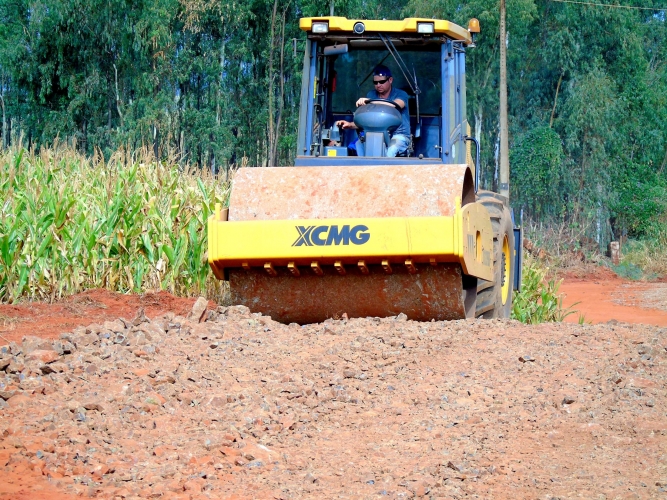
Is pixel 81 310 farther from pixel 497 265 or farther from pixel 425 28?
pixel 425 28

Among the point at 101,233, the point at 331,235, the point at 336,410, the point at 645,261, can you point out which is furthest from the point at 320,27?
the point at 645,261

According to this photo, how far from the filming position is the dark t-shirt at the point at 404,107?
796cm

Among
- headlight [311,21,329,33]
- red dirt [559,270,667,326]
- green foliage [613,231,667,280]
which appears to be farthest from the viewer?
green foliage [613,231,667,280]

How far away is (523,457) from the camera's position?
13.8 ft

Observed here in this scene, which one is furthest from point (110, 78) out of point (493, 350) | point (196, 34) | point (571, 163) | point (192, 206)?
point (493, 350)

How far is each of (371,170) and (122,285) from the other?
3.42 m

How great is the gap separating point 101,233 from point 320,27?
2.91m

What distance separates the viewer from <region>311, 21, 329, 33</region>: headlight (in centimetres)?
809

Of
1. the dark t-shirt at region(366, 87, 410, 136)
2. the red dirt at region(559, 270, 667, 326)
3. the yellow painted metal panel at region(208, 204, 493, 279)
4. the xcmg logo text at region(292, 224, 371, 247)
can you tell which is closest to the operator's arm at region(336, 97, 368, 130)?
the dark t-shirt at region(366, 87, 410, 136)

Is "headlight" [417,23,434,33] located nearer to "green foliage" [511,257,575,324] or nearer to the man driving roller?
the man driving roller

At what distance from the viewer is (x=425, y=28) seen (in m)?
7.94

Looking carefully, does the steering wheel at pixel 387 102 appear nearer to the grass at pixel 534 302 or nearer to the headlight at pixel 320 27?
the headlight at pixel 320 27

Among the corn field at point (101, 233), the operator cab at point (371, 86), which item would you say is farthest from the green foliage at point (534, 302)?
the corn field at point (101, 233)

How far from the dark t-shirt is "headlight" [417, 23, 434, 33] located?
53 centimetres
